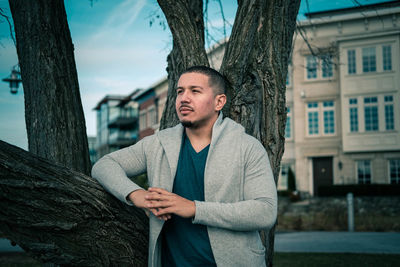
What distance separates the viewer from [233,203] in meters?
2.28

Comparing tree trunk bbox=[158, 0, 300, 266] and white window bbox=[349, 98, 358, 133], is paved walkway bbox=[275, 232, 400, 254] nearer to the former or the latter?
tree trunk bbox=[158, 0, 300, 266]

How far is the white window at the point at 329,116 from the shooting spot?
84.9 feet

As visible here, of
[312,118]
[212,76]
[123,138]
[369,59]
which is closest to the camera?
[212,76]

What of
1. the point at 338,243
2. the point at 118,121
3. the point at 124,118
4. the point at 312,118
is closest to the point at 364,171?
the point at 312,118

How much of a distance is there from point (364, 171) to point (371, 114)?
3.48 meters

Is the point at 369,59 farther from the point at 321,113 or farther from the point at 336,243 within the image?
the point at 336,243

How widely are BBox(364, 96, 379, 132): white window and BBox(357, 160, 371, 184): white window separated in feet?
6.77

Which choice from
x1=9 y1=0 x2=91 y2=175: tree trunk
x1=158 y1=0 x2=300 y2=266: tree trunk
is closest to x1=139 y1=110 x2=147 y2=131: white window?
x1=9 y1=0 x2=91 y2=175: tree trunk

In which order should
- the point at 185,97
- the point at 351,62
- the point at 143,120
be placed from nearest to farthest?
Answer: the point at 185,97, the point at 351,62, the point at 143,120

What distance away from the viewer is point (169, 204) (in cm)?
225

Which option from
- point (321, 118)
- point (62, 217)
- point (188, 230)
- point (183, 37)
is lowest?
point (188, 230)

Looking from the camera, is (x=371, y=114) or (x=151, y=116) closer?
(x=371, y=114)

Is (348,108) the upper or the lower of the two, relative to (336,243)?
upper

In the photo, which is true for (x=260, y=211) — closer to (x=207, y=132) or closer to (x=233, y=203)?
(x=233, y=203)
